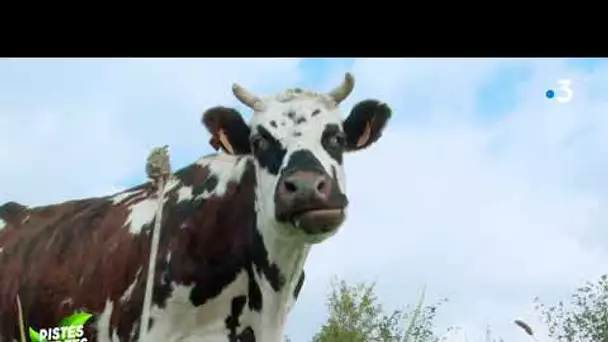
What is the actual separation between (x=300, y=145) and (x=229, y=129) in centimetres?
29

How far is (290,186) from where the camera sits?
2391mm

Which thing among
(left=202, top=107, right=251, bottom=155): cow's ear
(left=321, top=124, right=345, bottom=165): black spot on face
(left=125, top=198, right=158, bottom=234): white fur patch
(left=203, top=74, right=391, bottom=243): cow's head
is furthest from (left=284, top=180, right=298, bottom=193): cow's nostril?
(left=125, top=198, right=158, bottom=234): white fur patch

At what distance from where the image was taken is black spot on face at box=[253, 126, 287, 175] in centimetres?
251

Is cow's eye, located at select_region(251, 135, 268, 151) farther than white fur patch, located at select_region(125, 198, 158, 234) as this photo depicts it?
No

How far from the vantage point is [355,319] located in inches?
123

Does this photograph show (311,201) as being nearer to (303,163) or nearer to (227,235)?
(303,163)

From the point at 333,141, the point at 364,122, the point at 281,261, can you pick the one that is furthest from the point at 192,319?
the point at 364,122

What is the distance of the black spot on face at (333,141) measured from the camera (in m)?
2.52

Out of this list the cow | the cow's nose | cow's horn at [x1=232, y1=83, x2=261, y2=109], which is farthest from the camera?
cow's horn at [x1=232, y1=83, x2=261, y2=109]

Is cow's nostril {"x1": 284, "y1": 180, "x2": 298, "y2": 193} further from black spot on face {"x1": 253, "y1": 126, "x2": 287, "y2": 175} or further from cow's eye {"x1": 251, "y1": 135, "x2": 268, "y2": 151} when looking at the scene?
cow's eye {"x1": 251, "y1": 135, "x2": 268, "y2": 151}

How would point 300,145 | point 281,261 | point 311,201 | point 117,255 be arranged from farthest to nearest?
1. point 117,255
2. point 281,261
3. point 300,145
4. point 311,201
